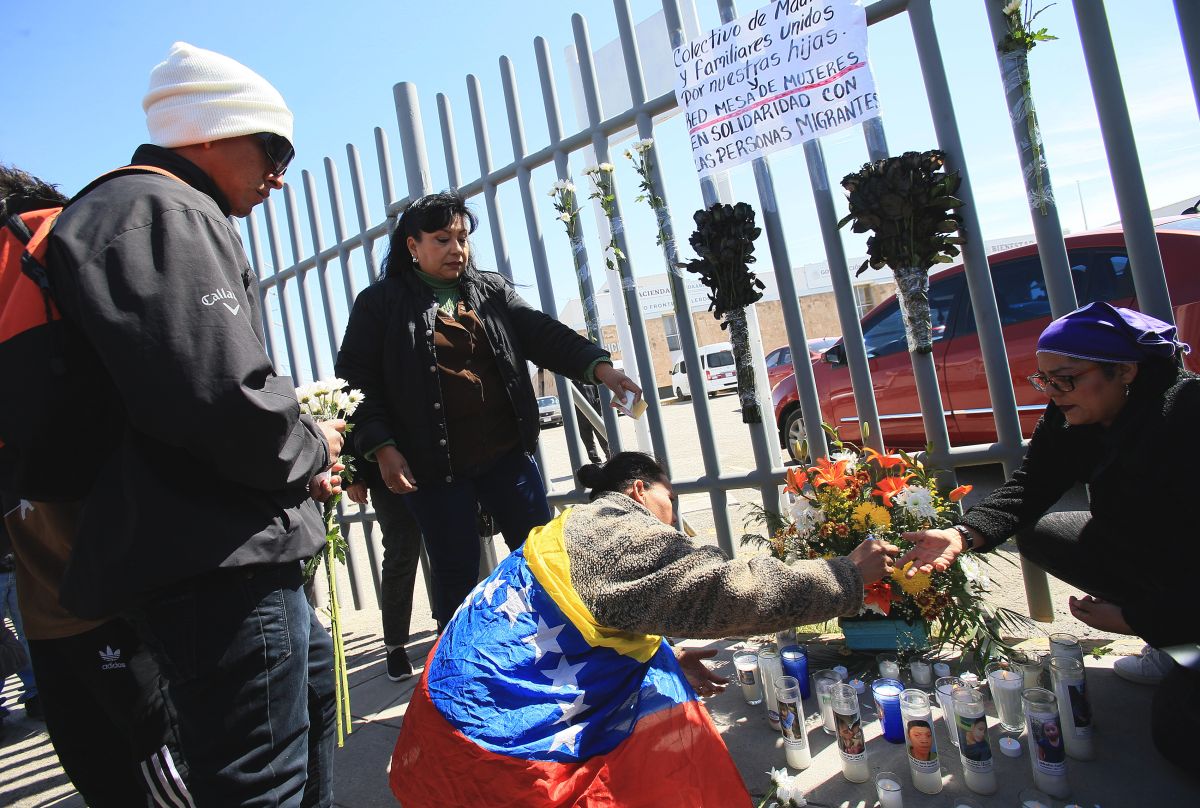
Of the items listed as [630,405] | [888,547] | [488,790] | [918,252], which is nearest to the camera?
[488,790]

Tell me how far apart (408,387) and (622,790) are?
5.82ft

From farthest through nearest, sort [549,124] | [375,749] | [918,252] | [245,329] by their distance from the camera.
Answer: [549,124], [375,749], [918,252], [245,329]

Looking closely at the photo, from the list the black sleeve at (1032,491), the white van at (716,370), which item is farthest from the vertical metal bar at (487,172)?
the white van at (716,370)

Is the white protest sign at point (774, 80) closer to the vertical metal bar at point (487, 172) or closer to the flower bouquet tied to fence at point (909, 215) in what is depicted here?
the flower bouquet tied to fence at point (909, 215)

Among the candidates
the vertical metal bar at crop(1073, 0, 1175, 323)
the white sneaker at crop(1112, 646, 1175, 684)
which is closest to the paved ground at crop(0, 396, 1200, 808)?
the white sneaker at crop(1112, 646, 1175, 684)

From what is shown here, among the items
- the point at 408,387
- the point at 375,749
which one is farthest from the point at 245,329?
the point at 375,749

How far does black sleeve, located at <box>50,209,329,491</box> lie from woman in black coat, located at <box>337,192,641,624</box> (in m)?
1.46

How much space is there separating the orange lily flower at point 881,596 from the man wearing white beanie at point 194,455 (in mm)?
1686

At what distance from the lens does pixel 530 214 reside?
3.93 meters

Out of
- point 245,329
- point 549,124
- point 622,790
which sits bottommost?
point 622,790

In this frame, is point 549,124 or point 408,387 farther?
point 549,124

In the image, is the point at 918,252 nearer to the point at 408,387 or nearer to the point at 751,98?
the point at 751,98

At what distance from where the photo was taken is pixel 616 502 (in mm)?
1911

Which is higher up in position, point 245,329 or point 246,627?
point 245,329
